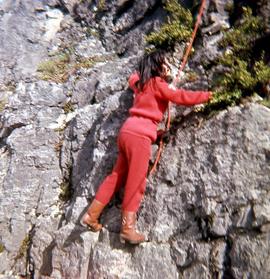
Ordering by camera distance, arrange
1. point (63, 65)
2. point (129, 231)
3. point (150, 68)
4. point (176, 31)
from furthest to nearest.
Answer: point (63, 65) < point (176, 31) < point (150, 68) < point (129, 231)

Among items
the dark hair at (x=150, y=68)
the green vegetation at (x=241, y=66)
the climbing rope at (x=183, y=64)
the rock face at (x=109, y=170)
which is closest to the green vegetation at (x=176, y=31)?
the climbing rope at (x=183, y=64)

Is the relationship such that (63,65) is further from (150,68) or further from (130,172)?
(130,172)

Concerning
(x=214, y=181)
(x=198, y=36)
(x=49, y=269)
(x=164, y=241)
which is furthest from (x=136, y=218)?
(x=198, y=36)

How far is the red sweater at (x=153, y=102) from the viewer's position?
18.4ft

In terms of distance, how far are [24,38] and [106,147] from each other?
19.2 feet

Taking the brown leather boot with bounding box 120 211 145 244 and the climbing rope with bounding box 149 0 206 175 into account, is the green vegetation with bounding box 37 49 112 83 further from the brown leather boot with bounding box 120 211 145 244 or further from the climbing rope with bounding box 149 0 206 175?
the brown leather boot with bounding box 120 211 145 244

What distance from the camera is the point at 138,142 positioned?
5.61m

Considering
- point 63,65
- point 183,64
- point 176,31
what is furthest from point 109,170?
point 63,65

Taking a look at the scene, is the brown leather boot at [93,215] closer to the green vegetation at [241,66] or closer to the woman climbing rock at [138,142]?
the woman climbing rock at [138,142]

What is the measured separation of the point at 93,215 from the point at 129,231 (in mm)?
598

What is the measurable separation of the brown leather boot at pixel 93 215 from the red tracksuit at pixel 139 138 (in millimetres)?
75

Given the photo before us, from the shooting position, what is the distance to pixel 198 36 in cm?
Result: 713

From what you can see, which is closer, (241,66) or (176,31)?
(241,66)

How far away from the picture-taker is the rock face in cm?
501
